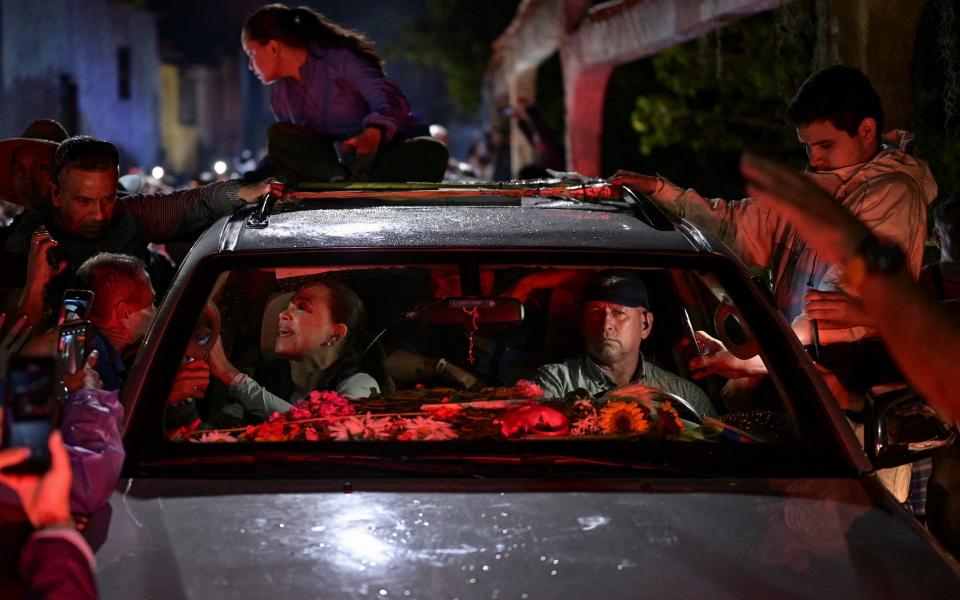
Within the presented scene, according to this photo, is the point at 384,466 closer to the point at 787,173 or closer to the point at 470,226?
the point at 470,226

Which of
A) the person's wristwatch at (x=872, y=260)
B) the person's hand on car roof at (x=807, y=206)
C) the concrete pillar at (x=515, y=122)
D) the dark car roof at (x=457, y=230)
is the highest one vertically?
the person's hand on car roof at (x=807, y=206)

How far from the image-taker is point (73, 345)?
327cm

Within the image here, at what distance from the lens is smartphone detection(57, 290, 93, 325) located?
11.4 feet

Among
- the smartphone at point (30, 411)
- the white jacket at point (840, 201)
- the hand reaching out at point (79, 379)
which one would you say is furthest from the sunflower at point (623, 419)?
the smartphone at point (30, 411)

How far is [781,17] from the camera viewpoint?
871cm

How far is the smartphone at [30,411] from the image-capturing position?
231 centimetres

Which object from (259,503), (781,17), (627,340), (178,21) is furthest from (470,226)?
(178,21)

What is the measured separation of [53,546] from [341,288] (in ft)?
6.13

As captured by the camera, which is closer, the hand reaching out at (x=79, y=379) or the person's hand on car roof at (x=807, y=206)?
the person's hand on car roof at (x=807, y=206)

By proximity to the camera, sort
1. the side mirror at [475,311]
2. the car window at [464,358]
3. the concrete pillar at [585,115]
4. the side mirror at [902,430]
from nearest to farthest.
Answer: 1. the side mirror at [902,430]
2. the car window at [464,358]
3. the side mirror at [475,311]
4. the concrete pillar at [585,115]

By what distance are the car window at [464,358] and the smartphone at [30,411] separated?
3.88ft

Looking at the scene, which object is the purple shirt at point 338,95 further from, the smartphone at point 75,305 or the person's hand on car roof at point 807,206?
the person's hand on car roof at point 807,206

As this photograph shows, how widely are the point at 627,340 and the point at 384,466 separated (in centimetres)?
116

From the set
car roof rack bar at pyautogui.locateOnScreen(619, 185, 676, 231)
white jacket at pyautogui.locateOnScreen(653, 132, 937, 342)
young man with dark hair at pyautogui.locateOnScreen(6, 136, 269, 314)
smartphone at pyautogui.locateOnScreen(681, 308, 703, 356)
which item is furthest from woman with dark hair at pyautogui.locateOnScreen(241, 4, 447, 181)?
smartphone at pyautogui.locateOnScreen(681, 308, 703, 356)
